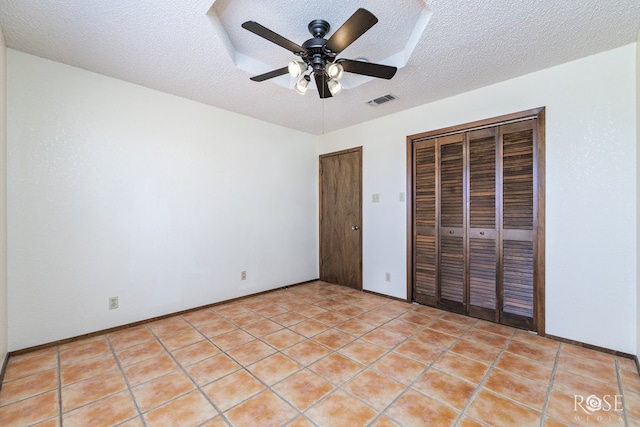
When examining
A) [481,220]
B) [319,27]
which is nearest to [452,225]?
[481,220]

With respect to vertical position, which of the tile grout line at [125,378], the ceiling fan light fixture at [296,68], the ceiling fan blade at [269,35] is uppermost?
the ceiling fan blade at [269,35]

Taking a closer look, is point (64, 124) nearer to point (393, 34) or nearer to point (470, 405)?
point (393, 34)

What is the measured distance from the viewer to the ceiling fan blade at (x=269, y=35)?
1534 mm

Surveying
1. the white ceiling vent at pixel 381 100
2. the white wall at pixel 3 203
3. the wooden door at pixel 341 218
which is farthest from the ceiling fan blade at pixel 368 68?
the white wall at pixel 3 203

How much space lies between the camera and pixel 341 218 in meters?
4.38

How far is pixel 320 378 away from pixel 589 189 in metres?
2.68

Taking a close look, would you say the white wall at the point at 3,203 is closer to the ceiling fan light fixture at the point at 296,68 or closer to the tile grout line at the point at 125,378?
the tile grout line at the point at 125,378

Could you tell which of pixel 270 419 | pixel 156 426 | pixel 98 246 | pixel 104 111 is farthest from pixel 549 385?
pixel 104 111

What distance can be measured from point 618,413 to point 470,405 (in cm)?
82

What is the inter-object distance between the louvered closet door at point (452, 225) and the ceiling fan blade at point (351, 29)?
1.95m

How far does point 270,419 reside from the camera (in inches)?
61.9

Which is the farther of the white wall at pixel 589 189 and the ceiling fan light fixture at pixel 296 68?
the white wall at pixel 589 189

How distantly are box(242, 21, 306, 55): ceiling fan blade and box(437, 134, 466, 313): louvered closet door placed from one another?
2.12 meters

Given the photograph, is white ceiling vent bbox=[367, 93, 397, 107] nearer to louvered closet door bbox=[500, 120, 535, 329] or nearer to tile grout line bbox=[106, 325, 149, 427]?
louvered closet door bbox=[500, 120, 535, 329]
